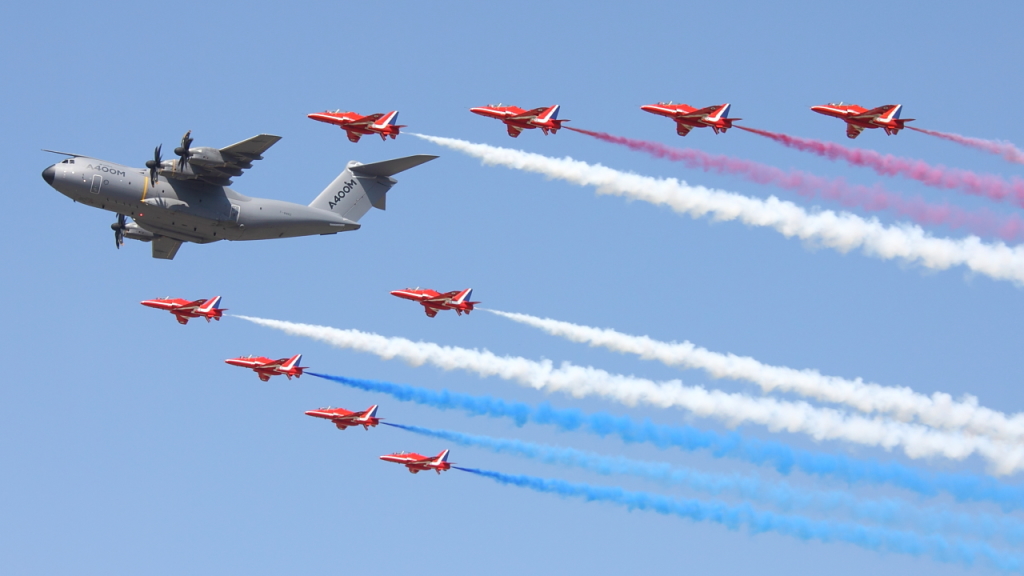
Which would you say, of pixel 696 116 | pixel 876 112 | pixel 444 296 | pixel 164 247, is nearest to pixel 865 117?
pixel 876 112

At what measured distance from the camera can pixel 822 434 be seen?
51500 millimetres

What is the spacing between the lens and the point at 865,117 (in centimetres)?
4831

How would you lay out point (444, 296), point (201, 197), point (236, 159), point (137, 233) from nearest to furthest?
point (236, 159)
point (201, 197)
point (444, 296)
point (137, 233)

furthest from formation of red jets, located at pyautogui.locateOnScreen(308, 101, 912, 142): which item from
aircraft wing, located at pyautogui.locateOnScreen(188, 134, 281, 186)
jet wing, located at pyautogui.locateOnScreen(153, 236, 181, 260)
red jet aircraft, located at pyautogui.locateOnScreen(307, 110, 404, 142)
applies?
jet wing, located at pyautogui.locateOnScreen(153, 236, 181, 260)

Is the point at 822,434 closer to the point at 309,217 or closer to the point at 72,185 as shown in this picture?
the point at 309,217

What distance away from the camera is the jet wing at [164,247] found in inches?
2346

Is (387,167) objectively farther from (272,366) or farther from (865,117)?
(865,117)

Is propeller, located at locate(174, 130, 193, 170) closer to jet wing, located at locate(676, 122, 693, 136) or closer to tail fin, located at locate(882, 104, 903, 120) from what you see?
jet wing, located at locate(676, 122, 693, 136)

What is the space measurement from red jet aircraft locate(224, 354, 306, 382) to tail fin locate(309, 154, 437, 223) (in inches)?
267

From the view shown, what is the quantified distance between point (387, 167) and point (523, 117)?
30.0 ft

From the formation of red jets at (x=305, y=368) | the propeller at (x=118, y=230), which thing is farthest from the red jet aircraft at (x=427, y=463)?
the propeller at (x=118, y=230)

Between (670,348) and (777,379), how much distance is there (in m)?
4.28

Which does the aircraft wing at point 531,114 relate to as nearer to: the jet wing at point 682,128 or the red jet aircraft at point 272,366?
the jet wing at point 682,128

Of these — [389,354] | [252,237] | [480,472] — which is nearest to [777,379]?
[480,472]
